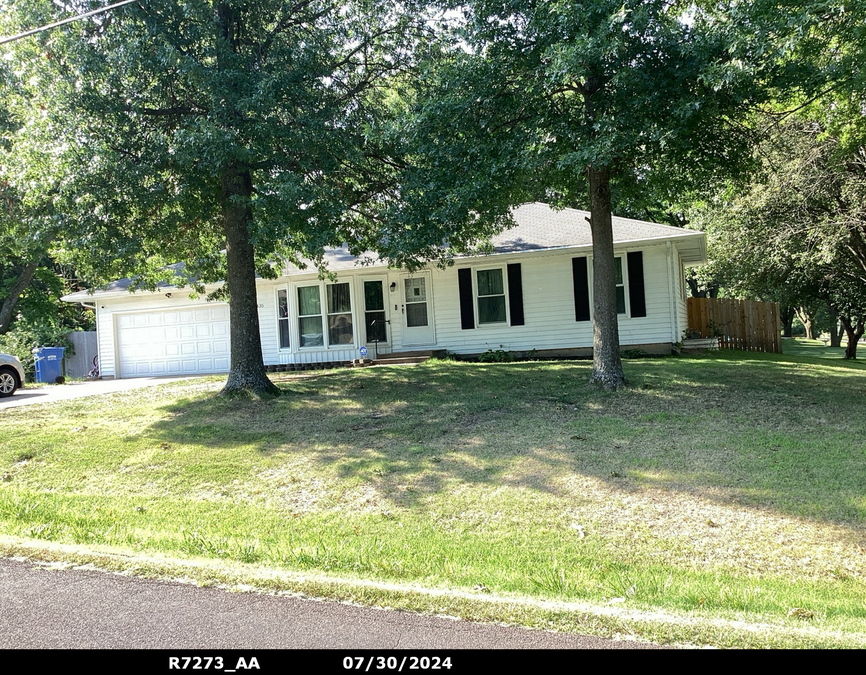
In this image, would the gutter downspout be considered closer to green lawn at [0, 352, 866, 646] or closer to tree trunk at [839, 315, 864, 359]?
green lawn at [0, 352, 866, 646]

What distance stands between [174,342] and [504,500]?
53.6ft

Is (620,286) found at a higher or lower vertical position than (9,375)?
higher

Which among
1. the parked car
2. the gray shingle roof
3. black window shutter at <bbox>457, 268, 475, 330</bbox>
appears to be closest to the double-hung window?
black window shutter at <bbox>457, 268, 475, 330</bbox>

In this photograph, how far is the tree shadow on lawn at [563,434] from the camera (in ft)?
21.7

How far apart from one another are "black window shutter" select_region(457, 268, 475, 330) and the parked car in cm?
1114

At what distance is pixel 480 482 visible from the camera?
6.78 meters

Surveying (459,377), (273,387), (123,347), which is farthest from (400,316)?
(123,347)

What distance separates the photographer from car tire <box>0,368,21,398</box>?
48.9 feet

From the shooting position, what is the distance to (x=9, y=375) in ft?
49.4

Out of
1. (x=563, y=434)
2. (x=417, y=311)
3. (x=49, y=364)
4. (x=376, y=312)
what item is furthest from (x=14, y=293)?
(x=563, y=434)

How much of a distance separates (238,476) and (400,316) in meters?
11.1

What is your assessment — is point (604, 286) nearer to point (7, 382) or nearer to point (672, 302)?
point (672, 302)

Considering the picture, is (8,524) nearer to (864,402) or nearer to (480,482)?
(480,482)

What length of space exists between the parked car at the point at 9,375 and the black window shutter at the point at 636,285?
1527cm
